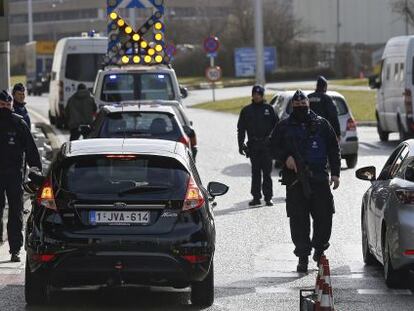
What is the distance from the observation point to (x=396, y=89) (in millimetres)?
30484

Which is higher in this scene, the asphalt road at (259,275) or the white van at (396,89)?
the white van at (396,89)

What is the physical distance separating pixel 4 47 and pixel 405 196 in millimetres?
11535

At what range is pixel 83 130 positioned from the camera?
2092cm

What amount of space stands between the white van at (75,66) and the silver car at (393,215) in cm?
2717

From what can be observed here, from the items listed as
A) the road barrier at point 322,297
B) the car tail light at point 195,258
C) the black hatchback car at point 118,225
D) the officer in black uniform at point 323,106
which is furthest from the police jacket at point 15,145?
the officer in black uniform at point 323,106

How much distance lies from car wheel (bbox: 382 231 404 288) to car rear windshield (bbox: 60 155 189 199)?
76.1 inches

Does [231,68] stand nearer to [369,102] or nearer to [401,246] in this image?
[369,102]

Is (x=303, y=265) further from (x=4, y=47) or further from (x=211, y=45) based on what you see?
(x=211, y=45)

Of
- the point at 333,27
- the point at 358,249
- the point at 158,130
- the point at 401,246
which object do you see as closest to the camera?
the point at 401,246

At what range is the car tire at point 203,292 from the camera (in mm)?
10594

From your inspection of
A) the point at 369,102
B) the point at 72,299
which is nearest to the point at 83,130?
the point at 72,299

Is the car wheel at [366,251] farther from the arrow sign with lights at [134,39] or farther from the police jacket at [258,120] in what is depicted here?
the arrow sign with lights at [134,39]

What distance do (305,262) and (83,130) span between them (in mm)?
8848

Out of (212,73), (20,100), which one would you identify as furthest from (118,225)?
(212,73)
